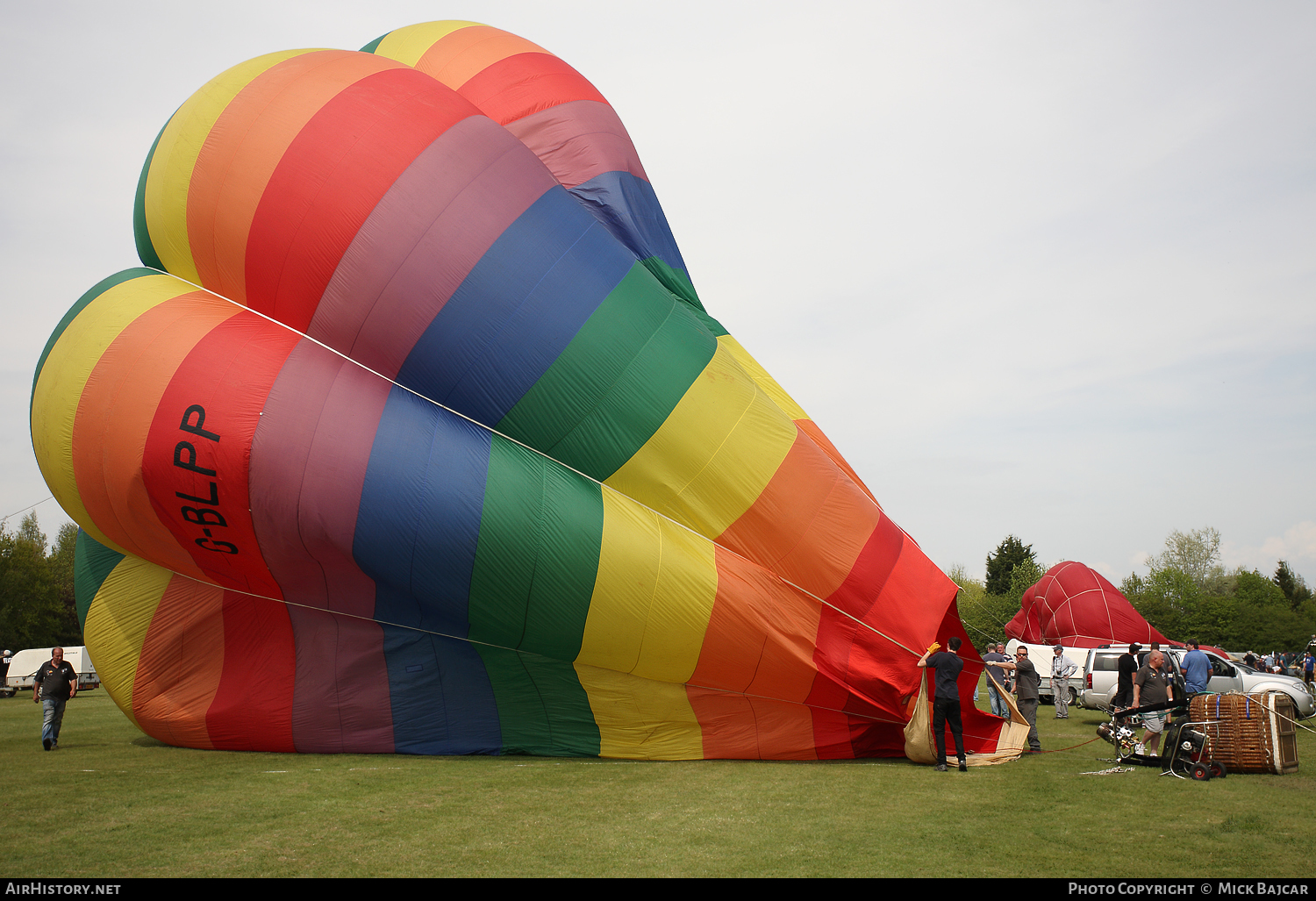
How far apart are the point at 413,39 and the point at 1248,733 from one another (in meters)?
13.7

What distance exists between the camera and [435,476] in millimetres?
9531

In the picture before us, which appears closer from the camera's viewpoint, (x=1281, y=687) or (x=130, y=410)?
(x=130, y=410)

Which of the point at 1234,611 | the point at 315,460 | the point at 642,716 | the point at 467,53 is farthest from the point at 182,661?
the point at 1234,611

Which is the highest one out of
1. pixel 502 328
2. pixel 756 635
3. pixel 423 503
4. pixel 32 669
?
pixel 502 328

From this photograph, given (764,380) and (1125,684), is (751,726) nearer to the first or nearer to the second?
(764,380)

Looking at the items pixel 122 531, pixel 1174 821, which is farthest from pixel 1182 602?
pixel 122 531

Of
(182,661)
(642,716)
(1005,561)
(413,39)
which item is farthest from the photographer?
(1005,561)

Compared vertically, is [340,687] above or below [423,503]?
below

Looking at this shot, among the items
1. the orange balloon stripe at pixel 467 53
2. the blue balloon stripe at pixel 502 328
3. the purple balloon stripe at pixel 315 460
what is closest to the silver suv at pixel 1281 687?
the blue balloon stripe at pixel 502 328

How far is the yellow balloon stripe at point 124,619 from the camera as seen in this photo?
36.2ft

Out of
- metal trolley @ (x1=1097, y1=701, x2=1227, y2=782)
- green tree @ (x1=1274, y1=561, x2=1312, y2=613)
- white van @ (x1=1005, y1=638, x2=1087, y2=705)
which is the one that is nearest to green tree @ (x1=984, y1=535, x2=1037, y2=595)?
green tree @ (x1=1274, y1=561, x2=1312, y2=613)

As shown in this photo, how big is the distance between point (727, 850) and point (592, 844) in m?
0.94

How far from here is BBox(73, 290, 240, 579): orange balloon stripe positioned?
9.59 meters

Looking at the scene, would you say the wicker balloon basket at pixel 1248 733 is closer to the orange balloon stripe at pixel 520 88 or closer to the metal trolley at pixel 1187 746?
the metal trolley at pixel 1187 746
